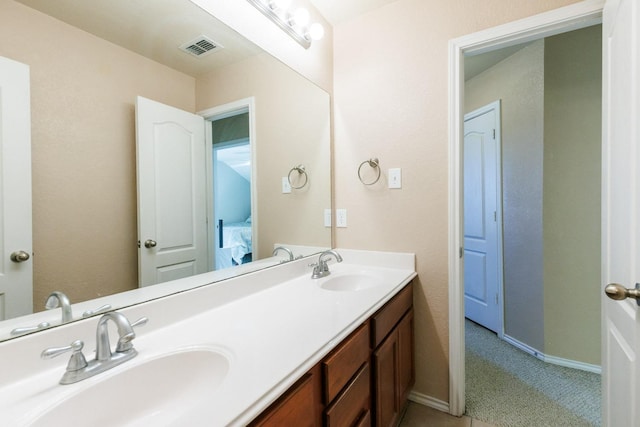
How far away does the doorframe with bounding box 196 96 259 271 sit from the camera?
3.86ft

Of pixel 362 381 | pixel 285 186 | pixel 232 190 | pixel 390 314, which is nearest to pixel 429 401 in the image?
pixel 390 314

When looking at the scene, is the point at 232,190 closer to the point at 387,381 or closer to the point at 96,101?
the point at 96,101

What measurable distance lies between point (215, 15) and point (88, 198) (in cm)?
88

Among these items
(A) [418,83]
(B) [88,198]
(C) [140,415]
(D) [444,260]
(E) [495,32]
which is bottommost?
(C) [140,415]

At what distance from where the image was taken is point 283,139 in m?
1.65

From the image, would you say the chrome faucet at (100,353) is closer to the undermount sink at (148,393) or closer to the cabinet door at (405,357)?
the undermount sink at (148,393)

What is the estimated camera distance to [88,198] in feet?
2.71

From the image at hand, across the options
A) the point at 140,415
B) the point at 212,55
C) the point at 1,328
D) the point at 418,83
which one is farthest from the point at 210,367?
the point at 418,83

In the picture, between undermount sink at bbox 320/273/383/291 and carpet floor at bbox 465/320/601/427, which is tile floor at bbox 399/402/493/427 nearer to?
carpet floor at bbox 465/320/601/427

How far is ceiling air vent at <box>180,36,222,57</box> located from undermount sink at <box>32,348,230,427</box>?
1.07m

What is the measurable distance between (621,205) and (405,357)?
1110 millimetres

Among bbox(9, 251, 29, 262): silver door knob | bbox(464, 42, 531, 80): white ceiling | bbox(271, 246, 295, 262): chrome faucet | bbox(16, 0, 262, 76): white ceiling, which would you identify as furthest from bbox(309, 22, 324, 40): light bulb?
bbox(9, 251, 29, 262): silver door knob

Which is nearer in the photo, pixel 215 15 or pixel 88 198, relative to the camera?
pixel 88 198

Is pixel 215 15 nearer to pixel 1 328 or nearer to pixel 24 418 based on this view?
pixel 1 328
